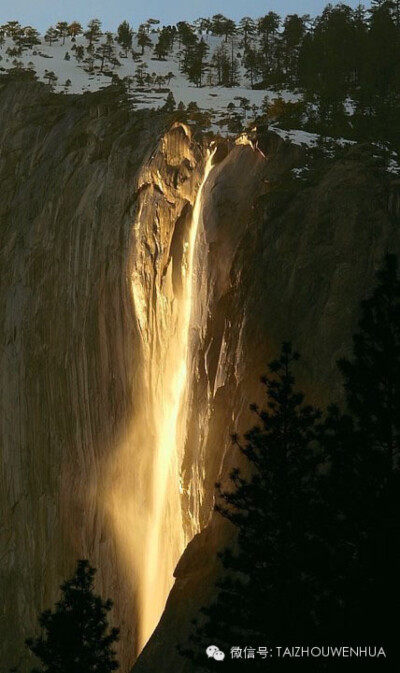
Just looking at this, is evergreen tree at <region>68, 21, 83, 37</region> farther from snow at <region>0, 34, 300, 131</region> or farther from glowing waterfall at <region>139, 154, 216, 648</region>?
glowing waterfall at <region>139, 154, 216, 648</region>

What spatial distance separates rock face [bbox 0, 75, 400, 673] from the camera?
25109 mm

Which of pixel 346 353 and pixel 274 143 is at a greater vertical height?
pixel 274 143

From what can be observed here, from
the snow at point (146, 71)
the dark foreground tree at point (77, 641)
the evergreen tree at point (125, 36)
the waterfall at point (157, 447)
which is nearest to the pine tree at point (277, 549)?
the dark foreground tree at point (77, 641)

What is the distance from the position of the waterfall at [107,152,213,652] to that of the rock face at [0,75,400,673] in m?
0.12

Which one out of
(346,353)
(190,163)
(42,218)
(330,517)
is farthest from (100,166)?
(330,517)

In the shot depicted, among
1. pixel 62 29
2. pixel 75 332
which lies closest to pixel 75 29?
A: pixel 62 29

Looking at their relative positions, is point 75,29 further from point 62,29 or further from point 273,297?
point 273,297

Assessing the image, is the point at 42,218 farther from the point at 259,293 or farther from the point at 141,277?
the point at 259,293

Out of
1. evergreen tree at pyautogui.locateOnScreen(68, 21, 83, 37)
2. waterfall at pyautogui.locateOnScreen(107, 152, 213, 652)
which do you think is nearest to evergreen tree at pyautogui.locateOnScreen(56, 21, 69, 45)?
evergreen tree at pyautogui.locateOnScreen(68, 21, 83, 37)

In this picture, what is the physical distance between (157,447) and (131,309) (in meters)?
4.78

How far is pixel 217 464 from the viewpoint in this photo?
2577 cm

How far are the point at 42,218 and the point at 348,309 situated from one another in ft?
67.8

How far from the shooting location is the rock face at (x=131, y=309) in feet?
82.4

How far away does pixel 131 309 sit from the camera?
35.9 meters
